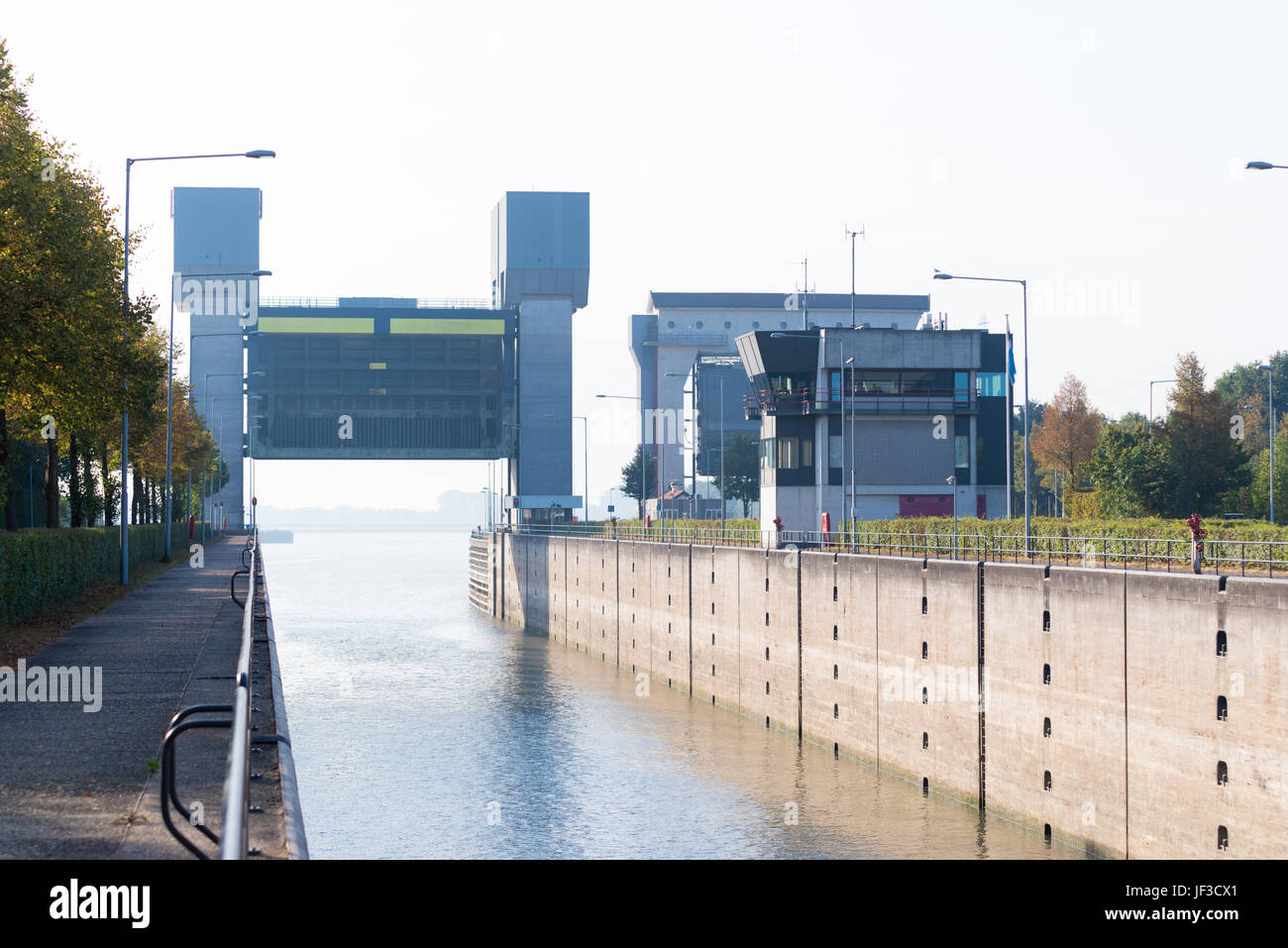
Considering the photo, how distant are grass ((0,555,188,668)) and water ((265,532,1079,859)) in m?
6.48

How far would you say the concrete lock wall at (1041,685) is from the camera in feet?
67.1

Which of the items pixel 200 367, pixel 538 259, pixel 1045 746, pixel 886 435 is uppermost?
pixel 538 259

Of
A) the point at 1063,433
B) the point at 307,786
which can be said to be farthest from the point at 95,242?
the point at 1063,433

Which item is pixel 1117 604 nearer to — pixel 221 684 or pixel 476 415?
pixel 221 684

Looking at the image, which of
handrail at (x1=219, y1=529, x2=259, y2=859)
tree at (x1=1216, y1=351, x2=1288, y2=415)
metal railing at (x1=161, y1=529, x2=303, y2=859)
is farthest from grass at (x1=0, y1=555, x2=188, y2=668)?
tree at (x1=1216, y1=351, x2=1288, y2=415)

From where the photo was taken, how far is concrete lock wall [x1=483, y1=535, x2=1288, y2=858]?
67.1ft

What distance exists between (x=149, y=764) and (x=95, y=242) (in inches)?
952

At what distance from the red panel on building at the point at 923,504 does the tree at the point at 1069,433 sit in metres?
29.4

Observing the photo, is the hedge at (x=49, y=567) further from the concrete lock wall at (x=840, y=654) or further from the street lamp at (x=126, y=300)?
the concrete lock wall at (x=840, y=654)

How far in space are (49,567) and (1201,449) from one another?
59.7 m

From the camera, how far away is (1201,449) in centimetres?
7200

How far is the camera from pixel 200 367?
134625mm

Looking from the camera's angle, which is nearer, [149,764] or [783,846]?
[149,764]
